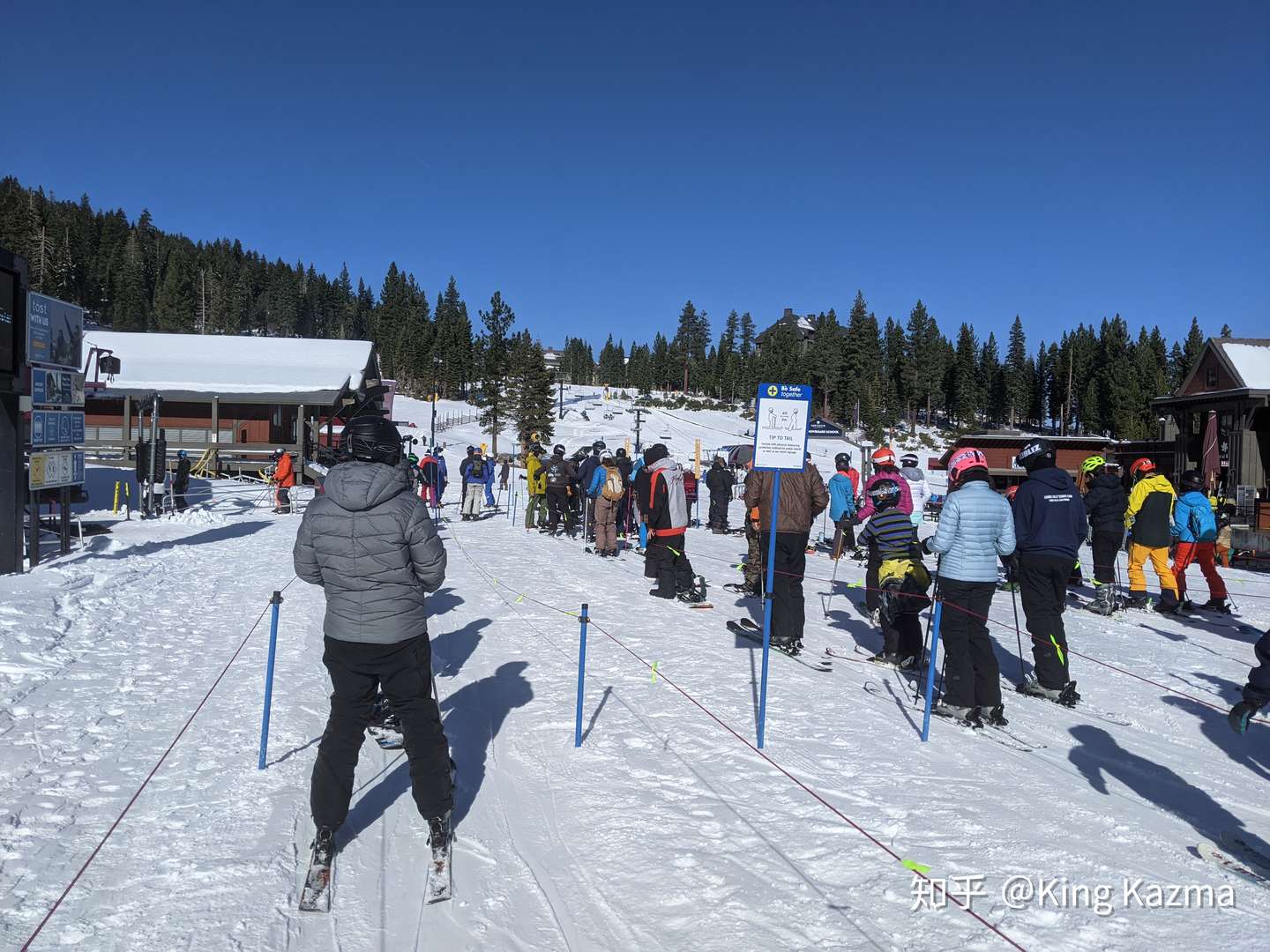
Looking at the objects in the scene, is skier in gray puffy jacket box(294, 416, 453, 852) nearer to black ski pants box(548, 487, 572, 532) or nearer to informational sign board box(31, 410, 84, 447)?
informational sign board box(31, 410, 84, 447)

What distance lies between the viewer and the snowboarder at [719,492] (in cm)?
1905

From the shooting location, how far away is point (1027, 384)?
100 meters

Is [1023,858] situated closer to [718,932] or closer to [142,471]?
[718,932]

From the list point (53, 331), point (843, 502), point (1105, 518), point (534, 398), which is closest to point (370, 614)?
point (53, 331)

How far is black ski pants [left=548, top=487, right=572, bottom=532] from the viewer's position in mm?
17781

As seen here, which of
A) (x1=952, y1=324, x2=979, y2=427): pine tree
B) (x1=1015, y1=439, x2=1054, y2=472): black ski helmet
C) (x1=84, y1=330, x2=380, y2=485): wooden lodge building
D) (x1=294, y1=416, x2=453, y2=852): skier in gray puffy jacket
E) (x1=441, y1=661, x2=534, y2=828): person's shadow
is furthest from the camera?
Result: (x1=952, y1=324, x2=979, y2=427): pine tree

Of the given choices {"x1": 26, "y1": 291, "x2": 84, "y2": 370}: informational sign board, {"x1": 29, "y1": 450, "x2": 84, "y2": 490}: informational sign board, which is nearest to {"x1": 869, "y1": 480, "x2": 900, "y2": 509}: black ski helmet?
{"x1": 29, "y1": 450, "x2": 84, "y2": 490}: informational sign board

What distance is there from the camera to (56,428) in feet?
35.2

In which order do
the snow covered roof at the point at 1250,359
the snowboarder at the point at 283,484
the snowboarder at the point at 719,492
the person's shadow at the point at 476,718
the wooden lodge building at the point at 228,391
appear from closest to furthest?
the person's shadow at the point at 476,718, the snowboarder at the point at 719,492, the snowboarder at the point at 283,484, the snow covered roof at the point at 1250,359, the wooden lodge building at the point at 228,391

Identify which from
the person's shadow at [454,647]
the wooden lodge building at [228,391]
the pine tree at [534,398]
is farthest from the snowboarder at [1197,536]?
the pine tree at [534,398]

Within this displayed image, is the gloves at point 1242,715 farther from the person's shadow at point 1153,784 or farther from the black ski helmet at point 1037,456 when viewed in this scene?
the black ski helmet at point 1037,456

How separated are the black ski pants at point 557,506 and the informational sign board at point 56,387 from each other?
899cm

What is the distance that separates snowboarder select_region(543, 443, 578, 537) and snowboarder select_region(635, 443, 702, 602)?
282 inches

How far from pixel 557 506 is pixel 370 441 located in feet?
47.1
